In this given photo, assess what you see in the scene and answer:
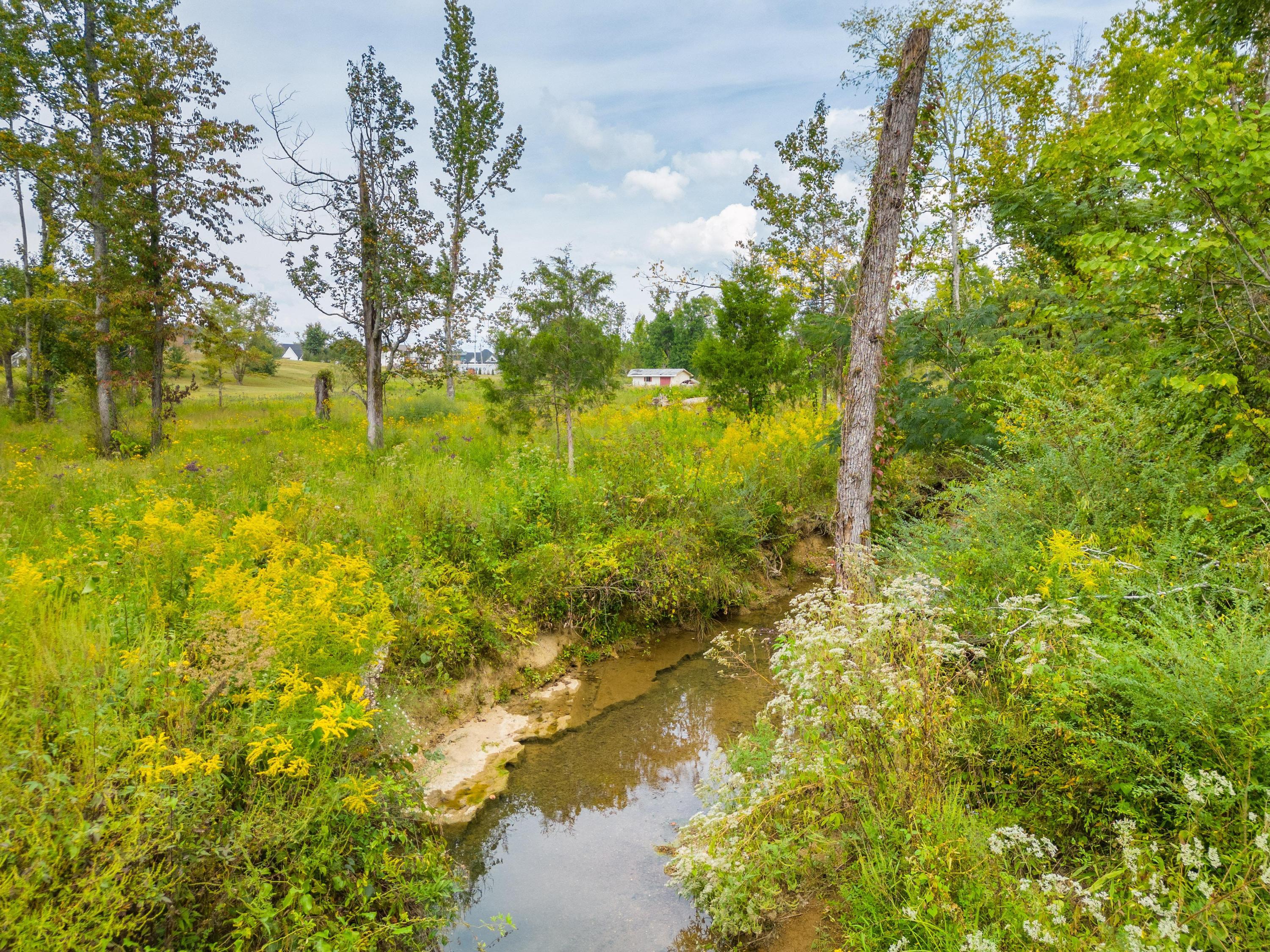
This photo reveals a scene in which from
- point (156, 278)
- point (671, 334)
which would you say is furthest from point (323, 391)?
point (671, 334)

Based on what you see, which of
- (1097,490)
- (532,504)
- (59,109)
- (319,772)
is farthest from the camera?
(59,109)

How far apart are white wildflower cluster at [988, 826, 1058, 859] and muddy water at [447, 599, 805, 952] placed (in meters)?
1.82

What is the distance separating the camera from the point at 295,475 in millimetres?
7852

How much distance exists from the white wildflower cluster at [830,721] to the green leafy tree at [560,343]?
21.8ft

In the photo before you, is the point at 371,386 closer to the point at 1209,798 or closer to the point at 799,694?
the point at 799,694

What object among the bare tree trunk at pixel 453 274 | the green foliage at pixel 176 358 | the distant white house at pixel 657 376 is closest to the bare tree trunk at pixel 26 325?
the green foliage at pixel 176 358

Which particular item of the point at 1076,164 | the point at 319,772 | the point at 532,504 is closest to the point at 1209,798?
the point at 319,772

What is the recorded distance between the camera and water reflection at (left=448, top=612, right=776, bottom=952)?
142 inches

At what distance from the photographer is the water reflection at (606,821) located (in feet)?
11.8

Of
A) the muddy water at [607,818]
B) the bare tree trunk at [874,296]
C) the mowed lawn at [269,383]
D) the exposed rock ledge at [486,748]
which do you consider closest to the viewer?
the muddy water at [607,818]

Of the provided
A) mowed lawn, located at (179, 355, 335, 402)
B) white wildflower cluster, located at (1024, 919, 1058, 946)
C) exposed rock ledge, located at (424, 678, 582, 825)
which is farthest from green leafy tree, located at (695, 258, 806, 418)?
mowed lawn, located at (179, 355, 335, 402)

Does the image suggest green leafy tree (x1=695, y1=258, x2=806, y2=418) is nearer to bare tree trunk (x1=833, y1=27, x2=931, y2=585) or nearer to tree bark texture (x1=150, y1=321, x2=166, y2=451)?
bare tree trunk (x1=833, y1=27, x2=931, y2=585)

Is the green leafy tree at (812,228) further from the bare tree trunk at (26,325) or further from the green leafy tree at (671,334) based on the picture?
the green leafy tree at (671,334)

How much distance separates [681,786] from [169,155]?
13988 mm
